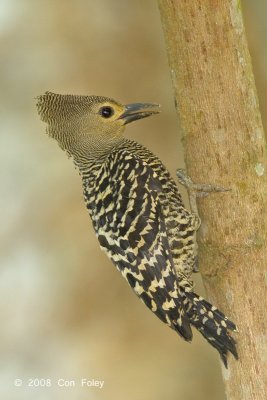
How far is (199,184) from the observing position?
2.79 metres

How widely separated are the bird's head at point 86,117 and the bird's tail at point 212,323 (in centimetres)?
98

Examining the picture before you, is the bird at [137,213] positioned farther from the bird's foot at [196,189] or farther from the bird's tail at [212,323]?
the bird's foot at [196,189]

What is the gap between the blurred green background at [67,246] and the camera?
4340mm

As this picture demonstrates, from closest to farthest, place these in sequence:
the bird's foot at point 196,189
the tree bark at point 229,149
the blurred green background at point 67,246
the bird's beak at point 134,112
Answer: the tree bark at point 229,149
the bird's foot at point 196,189
the bird's beak at point 134,112
the blurred green background at point 67,246

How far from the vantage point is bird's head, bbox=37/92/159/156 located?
10.9ft

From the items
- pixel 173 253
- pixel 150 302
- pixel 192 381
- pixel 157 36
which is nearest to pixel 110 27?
pixel 157 36

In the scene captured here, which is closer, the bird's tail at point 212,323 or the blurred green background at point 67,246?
the bird's tail at point 212,323

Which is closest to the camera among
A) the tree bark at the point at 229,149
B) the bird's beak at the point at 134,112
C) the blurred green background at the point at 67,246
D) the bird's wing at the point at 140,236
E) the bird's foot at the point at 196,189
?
the tree bark at the point at 229,149

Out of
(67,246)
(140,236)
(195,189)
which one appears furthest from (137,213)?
(67,246)

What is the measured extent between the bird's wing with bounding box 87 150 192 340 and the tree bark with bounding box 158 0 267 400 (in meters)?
0.24

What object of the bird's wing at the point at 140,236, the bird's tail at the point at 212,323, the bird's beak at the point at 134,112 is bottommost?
the bird's tail at the point at 212,323

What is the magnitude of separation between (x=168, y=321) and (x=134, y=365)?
65.9 inches

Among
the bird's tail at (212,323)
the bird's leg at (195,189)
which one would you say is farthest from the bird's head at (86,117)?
the bird's tail at (212,323)

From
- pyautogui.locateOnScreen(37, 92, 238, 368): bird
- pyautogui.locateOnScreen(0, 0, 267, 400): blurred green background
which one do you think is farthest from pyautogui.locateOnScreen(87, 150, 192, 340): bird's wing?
pyautogui.locateOnScreen(0, 0, 267, 400): blurred green background
